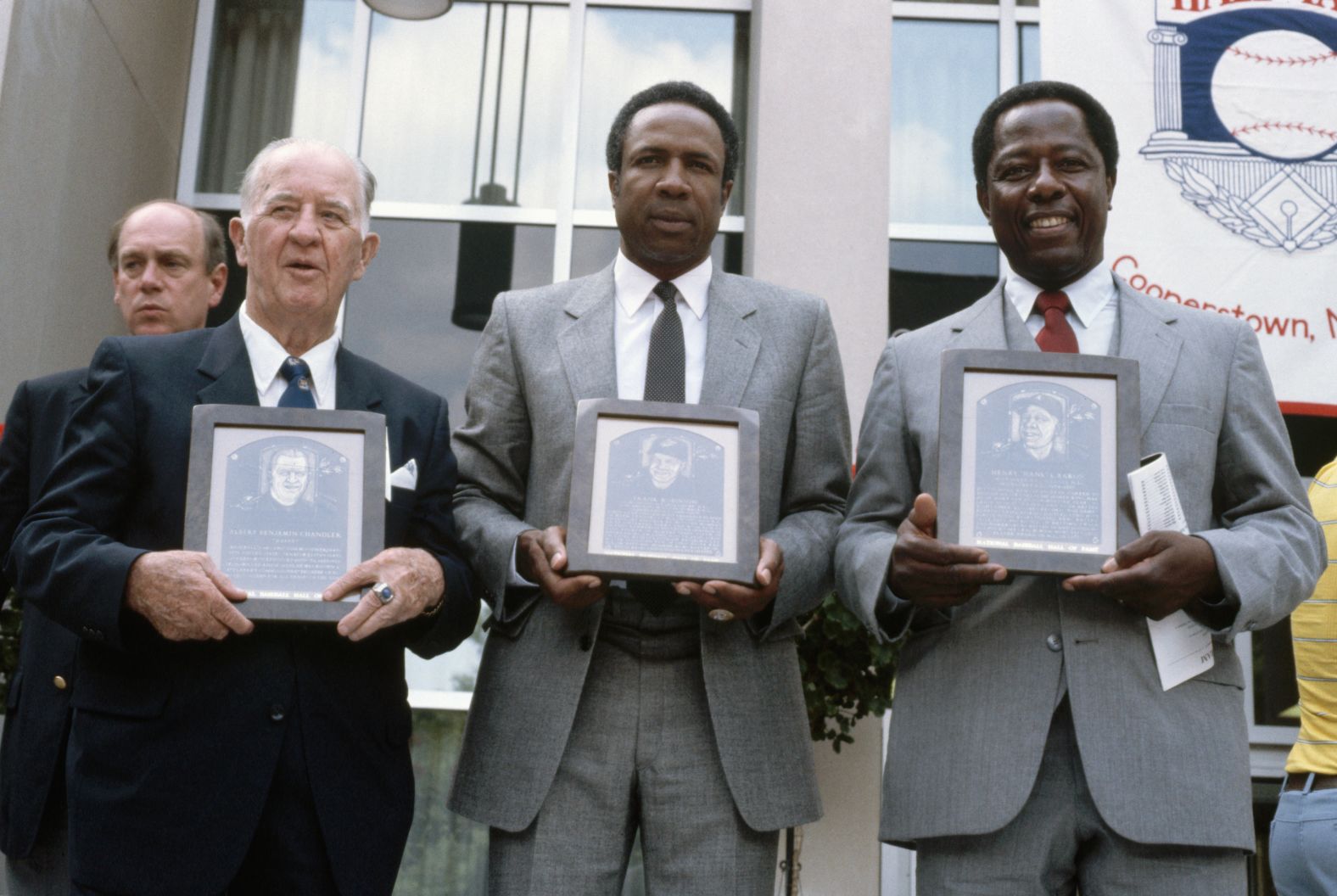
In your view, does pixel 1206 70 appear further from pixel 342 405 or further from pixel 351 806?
pixel 351 806

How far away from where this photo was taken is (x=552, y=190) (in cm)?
753

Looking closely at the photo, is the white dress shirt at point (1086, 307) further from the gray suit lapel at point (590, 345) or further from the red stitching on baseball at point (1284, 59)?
the red stitching on baseball at point (1284, 59)

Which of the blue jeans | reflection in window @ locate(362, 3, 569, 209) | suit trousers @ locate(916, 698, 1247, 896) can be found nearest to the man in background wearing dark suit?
suit trousers @ locate(916, 698, 1247, 896)

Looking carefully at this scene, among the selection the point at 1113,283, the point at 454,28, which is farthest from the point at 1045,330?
the point at 454,28

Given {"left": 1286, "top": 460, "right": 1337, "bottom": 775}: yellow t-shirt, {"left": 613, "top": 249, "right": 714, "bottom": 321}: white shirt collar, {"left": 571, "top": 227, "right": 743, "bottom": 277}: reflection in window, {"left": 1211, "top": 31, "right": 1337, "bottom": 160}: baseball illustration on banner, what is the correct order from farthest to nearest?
1. {"left": 571, "top": 227, "right": 743, "bottom": 277}: reflection in window
2. {"left": 1211, "top": 31, "right": 1337, "bottom": 160}: baseball illustration on banner
3. {"left": 1286, "top": 460, "right": 1337, "bottom": 775}: yellow t-shirt
4. {"left": 613, "top": 249, "right": 714, "bottom": 321}: white shirt collar

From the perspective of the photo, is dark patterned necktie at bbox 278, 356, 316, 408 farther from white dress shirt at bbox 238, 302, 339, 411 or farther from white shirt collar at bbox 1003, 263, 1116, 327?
white shirt collar at bbox 1003, 263, 1116, 327

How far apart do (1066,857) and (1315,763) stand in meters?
1.45

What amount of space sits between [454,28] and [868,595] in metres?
6.03

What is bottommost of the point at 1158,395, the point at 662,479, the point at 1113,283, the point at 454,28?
the point at 662,479

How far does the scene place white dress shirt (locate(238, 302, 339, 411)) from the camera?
273 cm

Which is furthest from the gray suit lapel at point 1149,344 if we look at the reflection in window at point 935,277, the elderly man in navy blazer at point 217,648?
the reflection in window at point 935,277

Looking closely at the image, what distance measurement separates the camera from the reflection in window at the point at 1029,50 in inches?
301

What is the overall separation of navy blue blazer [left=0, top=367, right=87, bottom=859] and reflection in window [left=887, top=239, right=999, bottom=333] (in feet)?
15.5

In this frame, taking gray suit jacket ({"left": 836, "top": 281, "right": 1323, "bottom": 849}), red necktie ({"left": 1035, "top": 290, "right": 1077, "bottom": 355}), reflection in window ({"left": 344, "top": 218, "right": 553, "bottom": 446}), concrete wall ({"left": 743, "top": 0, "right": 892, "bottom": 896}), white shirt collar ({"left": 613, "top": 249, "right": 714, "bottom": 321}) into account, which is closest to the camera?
gray suit jacket ({"left": 836, "top": 281, "right": 1323, "bottom": 849})
